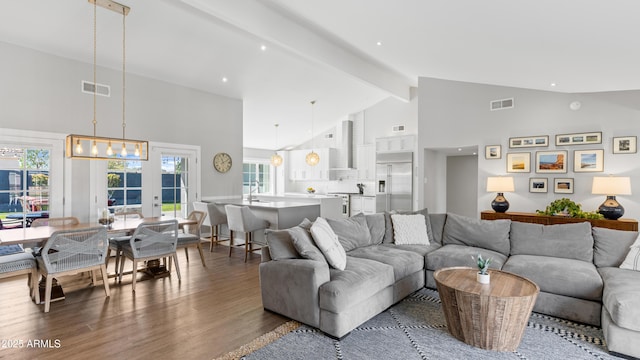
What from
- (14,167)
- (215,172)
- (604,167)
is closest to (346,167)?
(215,172)

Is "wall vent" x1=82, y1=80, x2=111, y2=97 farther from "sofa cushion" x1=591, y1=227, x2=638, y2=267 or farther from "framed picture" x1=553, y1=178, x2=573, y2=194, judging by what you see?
"framed picture" x1=553, y1=178, x2=573, y2=194

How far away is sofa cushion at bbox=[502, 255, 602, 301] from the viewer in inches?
116

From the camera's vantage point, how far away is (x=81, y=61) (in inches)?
208

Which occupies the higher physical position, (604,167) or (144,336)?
(604,167)

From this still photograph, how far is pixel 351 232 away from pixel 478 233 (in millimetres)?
1659

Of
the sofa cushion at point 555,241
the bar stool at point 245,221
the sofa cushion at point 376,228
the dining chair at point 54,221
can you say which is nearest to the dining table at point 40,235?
the dining chair at point 54,221

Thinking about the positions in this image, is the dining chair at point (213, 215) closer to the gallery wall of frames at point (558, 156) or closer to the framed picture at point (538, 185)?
the gallery wall of frames at point (558, 156)

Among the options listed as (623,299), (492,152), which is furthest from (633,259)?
(492,152)

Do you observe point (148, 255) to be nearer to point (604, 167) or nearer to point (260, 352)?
point (260, 352)

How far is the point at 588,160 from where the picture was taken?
18.3ft

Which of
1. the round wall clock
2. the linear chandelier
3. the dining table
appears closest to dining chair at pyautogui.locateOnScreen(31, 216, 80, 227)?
the dining table

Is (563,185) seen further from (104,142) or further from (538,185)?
(104,142)

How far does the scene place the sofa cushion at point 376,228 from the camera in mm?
4410

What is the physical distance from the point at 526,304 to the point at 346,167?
786 centimetres
